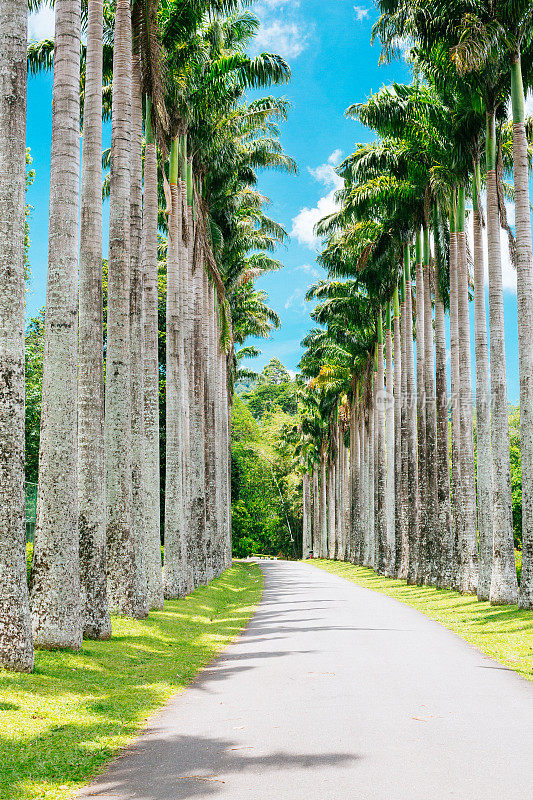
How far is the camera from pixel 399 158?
92.3 feet

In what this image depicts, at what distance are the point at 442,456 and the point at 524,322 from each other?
32.3 feet

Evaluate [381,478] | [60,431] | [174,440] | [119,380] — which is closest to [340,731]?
[60,431]

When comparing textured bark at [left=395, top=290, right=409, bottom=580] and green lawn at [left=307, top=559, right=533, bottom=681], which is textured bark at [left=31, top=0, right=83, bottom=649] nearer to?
green lawn at [left=307, top=559, right=533, bottom=681]

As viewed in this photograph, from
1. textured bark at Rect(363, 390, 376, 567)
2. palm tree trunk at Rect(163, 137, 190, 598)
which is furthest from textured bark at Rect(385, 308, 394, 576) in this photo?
palm tree trunk at Rect(163, 137, 190, 598)

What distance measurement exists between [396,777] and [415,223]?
87.6ft

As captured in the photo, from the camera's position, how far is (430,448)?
28.8 metres

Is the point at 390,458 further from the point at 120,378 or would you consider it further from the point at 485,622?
the point at 120,378

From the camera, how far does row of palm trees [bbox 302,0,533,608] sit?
61.5ft

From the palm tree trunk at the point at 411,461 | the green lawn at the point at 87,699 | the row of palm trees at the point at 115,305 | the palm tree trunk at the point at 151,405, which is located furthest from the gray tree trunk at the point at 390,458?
the green lawn at the point at 87,699

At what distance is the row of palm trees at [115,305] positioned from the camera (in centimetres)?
1011

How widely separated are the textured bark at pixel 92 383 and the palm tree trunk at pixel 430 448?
52.6 feet

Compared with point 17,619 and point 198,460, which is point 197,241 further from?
point 17,619

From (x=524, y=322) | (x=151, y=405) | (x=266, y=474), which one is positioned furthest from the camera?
(x=266, y=474)

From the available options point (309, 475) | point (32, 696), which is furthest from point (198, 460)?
point (309, 475)
